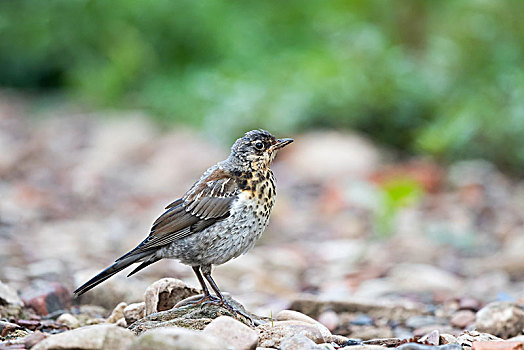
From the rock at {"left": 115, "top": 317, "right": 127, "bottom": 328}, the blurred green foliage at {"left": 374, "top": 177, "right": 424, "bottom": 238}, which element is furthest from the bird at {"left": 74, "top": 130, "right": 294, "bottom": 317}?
the blurred green foliage at {"left": 374, "top": 177, "right": 424, "bottom": 238}

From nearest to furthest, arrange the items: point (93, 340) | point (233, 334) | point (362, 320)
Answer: point (93, 340), point (233, 334), point (362, 320)

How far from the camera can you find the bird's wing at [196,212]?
445 centimetres

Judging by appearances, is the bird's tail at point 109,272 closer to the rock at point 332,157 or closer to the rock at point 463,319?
the rock at point 463,319

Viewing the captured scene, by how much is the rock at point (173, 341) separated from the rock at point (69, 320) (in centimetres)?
165

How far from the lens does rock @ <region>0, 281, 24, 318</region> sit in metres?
4.50

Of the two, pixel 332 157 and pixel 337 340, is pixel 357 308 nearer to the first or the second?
pixel 337 340

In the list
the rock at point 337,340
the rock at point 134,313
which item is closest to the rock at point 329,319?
the rock at point 337,340

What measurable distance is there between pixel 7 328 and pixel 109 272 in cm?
57

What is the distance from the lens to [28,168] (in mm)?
A: 10141

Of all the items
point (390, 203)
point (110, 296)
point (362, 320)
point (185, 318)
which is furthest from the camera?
point (390, 203)

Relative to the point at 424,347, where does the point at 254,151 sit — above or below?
above

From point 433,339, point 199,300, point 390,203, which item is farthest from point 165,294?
point 390,203

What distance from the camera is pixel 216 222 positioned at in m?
4.44

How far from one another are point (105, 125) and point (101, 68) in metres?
2.21
